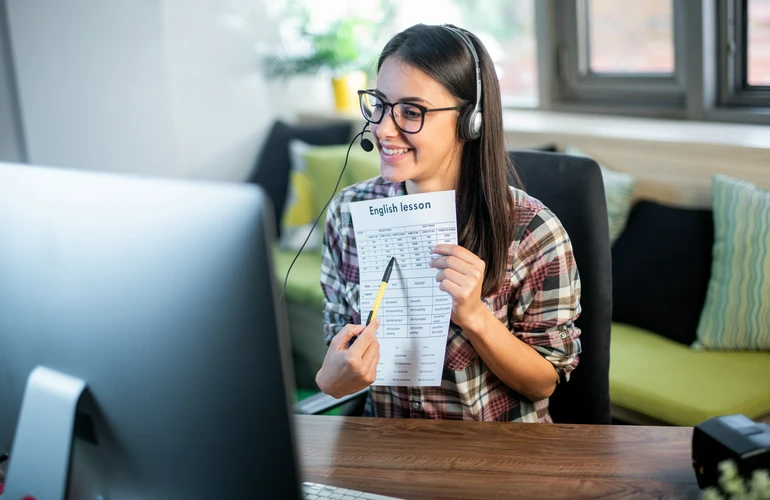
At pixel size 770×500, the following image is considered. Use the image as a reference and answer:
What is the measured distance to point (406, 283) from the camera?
1.23 metres

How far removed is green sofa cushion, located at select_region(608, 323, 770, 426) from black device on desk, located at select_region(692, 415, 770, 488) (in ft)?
2.98

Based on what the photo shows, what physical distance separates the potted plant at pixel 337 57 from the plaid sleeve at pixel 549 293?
8.96ft

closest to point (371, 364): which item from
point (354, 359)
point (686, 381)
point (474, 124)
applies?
point (354, 359)

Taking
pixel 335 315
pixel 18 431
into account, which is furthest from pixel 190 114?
pixel 18 431

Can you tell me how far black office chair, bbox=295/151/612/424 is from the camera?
1374 millimetres

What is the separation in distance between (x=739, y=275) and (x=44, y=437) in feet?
5.69

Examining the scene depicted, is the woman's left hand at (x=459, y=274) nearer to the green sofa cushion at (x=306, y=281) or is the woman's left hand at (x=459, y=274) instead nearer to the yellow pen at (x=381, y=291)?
the yellow pen at (x=381, y=291)

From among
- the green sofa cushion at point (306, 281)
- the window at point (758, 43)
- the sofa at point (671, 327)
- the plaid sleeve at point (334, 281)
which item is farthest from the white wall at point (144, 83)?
the plaid sleeve at point (334, 281)

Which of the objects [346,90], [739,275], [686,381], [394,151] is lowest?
[686,381]

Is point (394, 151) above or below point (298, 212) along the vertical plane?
above

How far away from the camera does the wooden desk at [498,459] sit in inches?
39.8

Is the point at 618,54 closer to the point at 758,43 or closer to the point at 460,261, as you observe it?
the point at 758,43

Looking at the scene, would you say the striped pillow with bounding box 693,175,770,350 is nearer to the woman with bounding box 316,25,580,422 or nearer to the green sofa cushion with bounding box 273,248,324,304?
the woman with bounding box 316,25,580,422

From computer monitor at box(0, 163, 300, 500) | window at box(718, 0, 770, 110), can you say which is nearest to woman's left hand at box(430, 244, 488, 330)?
computer monitor at box(0, 163, 300, 500)
